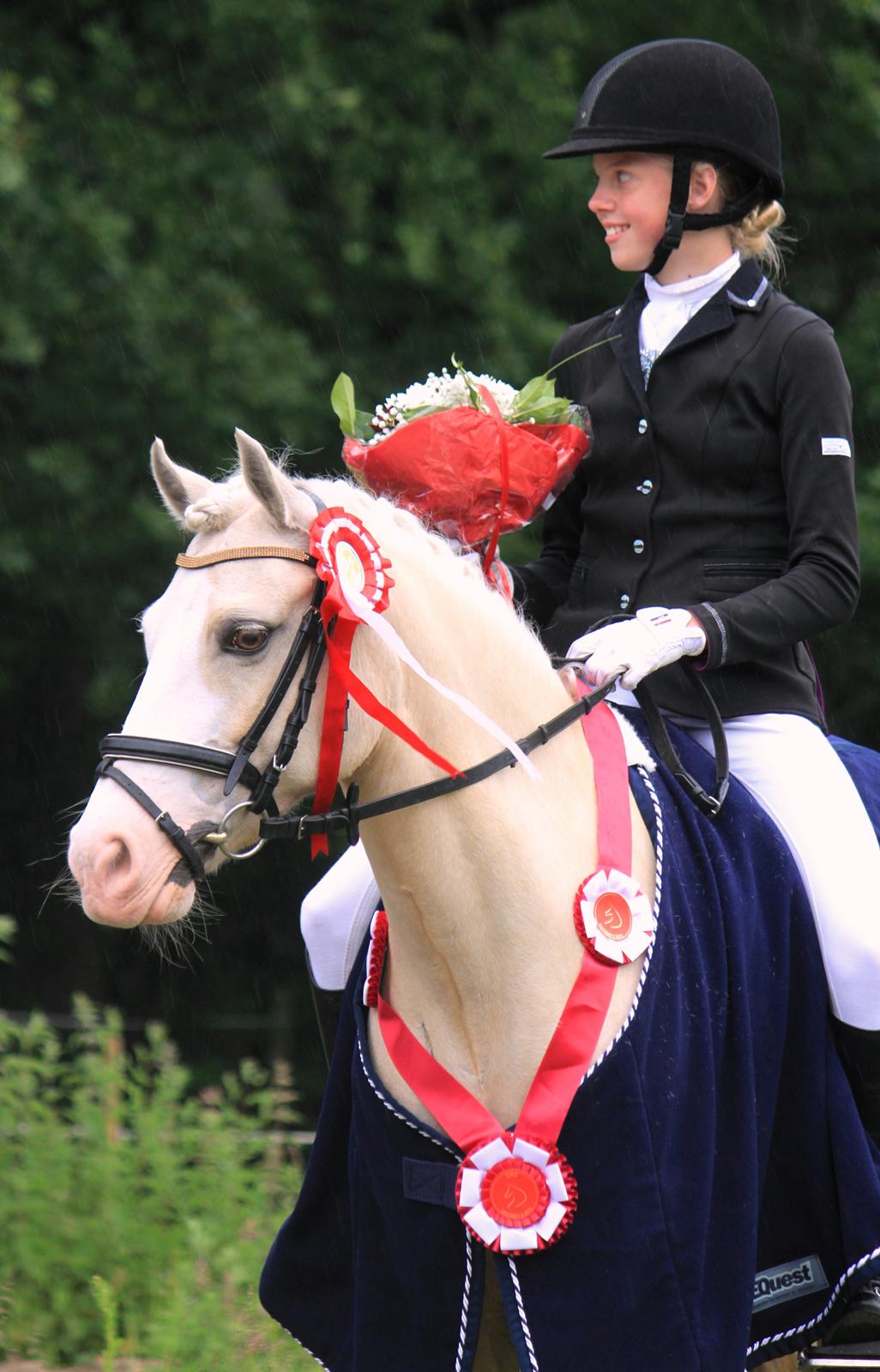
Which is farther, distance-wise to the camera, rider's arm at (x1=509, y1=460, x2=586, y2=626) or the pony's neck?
rider's arm at (x1=509, y1=460, x2=586, y2=626)

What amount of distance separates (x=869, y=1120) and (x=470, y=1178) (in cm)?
95

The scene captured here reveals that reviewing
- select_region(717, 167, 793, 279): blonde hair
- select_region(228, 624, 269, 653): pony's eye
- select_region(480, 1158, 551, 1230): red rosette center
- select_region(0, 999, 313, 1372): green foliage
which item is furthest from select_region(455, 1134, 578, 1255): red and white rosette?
select_region(717, 167, 793, 279): blonde hair

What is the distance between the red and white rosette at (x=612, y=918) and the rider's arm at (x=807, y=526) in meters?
0.54

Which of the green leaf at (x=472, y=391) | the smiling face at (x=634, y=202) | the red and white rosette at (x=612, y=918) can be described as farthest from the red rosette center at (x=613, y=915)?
the smiling face at (x=634, y=202)

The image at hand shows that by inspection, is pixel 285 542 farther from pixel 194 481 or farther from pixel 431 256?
pixel 431 256

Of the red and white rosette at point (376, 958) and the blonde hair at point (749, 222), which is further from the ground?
the blonde hair at point (749, 222)

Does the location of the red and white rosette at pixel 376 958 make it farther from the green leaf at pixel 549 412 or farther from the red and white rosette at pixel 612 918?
the green leaf at pixel 549 412

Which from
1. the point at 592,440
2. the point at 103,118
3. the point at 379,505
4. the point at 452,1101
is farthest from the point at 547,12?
the point at 452,1101

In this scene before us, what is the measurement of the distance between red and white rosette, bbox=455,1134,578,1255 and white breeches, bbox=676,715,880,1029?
0.72 metres

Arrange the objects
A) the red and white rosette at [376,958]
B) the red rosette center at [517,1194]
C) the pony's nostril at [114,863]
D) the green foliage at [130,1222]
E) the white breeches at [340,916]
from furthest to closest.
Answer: the green foliage at [130,1222] → the white breeches at [340,916] → the red and white rosette at [376,958] → the red rosette center at [517,1194] → the pony's nostril at [114,863]

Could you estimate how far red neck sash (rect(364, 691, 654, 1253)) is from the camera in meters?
2.62

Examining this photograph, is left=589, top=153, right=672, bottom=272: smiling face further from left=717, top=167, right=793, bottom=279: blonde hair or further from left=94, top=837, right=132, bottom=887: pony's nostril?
left=94, top=837, right=132, bottom=887: pony's nostril

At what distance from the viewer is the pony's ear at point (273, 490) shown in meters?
2.51

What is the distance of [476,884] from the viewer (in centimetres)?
273
